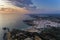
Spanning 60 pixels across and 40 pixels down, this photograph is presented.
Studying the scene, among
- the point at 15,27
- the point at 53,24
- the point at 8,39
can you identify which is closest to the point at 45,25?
the point at 53,24

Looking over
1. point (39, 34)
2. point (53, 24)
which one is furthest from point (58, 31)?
point (39, 34)

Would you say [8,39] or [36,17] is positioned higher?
[36,17]

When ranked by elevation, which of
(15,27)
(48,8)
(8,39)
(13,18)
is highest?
(48,8)

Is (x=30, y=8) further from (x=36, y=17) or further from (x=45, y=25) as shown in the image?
(x=45, y=25)

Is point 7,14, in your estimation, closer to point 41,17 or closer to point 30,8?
point 30,8

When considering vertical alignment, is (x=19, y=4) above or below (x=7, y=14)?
above
